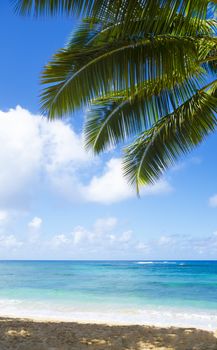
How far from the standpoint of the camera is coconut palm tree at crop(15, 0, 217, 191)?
4.71 m

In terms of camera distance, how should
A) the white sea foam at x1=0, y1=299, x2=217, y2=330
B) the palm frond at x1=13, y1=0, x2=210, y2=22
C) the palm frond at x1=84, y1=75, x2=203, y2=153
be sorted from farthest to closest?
1. the white sea foam at x1=0, y1=299, x2=217, y2=330
2. the palm frond at x1=84, y1=75, x2=203, y2=153
3. the palm frond at x1=13, y1=0, x2=210, y2=22

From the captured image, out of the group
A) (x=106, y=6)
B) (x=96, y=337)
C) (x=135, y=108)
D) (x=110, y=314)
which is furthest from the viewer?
(x=110, y=314)

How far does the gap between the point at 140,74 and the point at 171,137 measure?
198 centimetres

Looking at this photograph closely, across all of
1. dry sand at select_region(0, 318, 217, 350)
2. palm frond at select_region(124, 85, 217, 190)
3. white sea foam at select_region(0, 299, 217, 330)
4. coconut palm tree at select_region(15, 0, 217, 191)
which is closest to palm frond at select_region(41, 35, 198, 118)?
coconut palm tree at select_region(15, 0, 217, 191)

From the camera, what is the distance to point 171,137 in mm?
6992

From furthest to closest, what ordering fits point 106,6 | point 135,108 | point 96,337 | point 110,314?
point 110,314, point 135,108, point 96,337, point 106,6

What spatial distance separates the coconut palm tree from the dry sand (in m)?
2.75

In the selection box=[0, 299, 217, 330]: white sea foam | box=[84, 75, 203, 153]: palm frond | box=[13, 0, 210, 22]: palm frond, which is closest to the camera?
box=[13, 0, 210, 22]: palm frond

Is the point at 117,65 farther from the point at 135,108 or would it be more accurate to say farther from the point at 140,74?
the point at 135,108

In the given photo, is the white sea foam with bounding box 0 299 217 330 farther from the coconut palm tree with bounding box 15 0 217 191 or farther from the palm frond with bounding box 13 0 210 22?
the palm frond with bounding box 13 0 210 22

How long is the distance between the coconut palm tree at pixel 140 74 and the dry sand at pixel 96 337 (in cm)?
275

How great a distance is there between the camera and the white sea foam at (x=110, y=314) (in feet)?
35.6

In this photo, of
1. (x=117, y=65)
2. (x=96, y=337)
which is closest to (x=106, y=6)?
(x=117, y=65)

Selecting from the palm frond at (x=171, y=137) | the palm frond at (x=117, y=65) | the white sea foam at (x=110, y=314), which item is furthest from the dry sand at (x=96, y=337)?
the white sea foam at (x=110, y=314)
